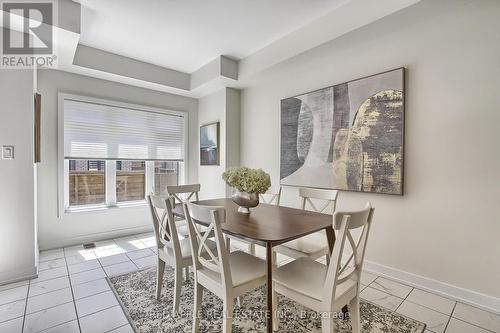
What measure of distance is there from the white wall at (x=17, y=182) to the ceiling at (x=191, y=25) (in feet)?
3.26

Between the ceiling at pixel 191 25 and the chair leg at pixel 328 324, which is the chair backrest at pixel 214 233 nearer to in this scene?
the chair leg at pixel 328 324

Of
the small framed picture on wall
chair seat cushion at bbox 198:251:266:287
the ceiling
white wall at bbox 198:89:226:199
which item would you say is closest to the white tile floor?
chair seat cushion at bbox 198:251:266:287

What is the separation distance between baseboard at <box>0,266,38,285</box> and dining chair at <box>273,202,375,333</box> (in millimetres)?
2565

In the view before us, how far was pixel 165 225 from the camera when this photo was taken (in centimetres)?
212

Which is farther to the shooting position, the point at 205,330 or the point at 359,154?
the point at 359,154

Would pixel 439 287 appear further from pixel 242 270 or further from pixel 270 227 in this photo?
pixel 242 270

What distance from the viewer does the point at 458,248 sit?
6.91ft

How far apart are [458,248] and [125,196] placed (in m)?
4.44

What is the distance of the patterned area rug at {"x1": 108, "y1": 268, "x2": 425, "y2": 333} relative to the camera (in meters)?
1.77

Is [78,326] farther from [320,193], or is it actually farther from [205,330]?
[320,193]

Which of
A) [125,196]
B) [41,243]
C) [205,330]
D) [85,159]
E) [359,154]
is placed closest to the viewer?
[205,330]

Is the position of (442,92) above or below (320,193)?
above

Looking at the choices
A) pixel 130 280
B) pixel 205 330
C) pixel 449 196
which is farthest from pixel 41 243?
pixel 449 196

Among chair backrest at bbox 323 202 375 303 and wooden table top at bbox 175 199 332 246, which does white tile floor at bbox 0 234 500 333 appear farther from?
chair backrest at bbox 323 202 375 303
